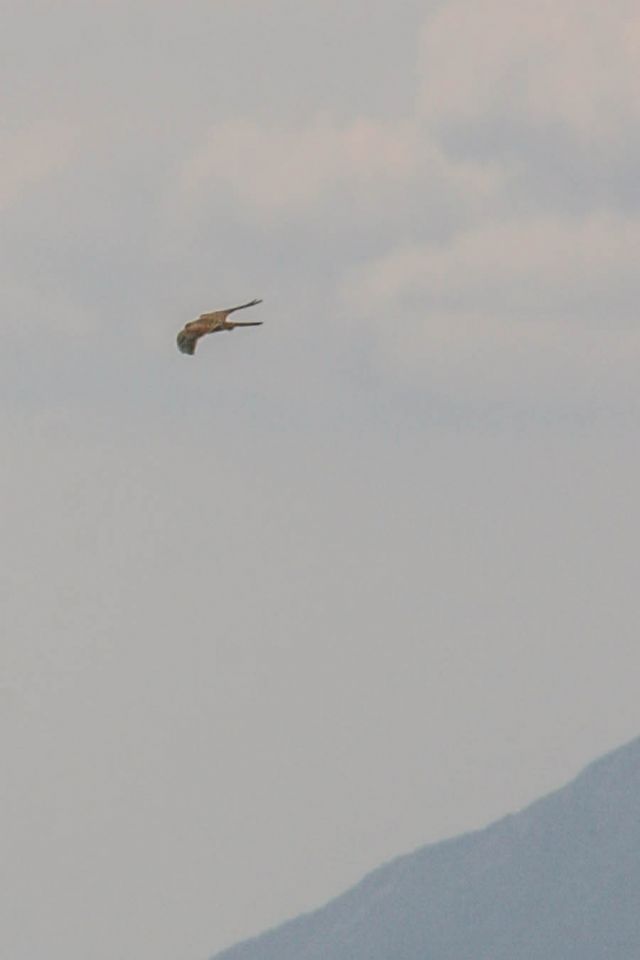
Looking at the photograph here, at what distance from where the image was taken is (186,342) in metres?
69.1

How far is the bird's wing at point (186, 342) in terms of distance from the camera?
224 feet

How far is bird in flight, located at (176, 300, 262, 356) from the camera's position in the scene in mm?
68688

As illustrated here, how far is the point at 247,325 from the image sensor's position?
68.2 meters

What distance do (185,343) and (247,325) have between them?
1.95m

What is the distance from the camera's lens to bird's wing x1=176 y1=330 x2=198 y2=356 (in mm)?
68312

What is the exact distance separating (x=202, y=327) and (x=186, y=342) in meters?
1.39

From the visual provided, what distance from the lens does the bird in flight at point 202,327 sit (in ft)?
225

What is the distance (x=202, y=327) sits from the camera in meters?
70.3

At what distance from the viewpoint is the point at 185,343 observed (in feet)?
226
